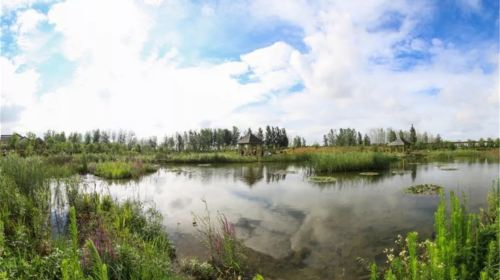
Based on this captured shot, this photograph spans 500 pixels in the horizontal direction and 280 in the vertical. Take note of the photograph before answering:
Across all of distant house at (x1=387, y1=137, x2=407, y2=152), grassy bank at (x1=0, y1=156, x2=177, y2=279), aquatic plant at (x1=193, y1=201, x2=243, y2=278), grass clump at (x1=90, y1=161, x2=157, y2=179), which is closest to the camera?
grassy bank at (x1=0, y1=156, x2=177, y2=279)

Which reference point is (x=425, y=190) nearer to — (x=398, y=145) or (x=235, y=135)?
(x=398, y=145)

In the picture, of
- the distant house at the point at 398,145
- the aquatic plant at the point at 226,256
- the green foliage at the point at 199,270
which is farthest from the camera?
the distant house at the point at 398,145

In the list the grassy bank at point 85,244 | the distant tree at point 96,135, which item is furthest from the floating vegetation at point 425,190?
the distant tree at point 96,135

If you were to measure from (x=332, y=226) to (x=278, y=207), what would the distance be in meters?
2.23

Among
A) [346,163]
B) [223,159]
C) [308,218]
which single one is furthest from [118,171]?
[223,159]

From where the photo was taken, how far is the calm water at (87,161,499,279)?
4695 mm

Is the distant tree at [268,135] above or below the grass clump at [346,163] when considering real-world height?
above

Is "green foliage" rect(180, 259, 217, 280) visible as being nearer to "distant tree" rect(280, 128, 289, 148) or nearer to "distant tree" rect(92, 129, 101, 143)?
"distant tree" rect(280, 128, 289, 148)

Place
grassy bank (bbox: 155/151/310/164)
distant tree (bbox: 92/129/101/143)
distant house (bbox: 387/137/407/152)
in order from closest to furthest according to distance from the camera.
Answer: grassy bank (bbox: 155/151/310/164)
distant house (bbox: 387/137/407/152)
distant tree (bbox: 92/129/101/143)

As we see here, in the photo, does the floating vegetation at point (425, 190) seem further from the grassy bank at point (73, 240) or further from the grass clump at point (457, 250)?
the grassy bank at point (73, 240)

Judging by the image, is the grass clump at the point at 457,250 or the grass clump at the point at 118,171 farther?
the grass clump at the point at 118,171

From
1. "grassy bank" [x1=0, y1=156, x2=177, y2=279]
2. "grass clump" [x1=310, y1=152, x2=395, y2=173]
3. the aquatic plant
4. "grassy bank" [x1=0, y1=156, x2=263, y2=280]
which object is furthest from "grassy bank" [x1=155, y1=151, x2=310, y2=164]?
the aquatic plant

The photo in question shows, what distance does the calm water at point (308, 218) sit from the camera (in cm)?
470

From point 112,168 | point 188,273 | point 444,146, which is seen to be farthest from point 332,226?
point 444,146
